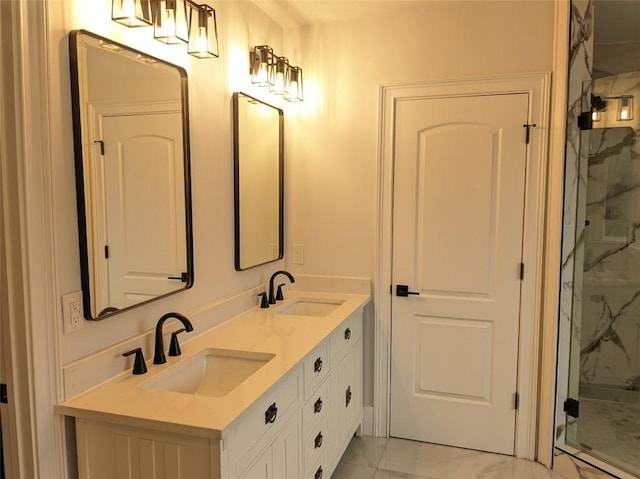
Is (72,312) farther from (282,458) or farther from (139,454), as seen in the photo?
(282,458)

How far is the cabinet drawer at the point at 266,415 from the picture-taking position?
1516mm

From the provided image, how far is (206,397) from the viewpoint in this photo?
156 centimetres

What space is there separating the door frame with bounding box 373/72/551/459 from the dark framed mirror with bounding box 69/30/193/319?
1.32 meters

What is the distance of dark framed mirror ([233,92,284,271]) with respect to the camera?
8.43 feet

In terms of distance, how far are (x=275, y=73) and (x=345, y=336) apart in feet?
4.92

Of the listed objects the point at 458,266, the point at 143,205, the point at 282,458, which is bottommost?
the point at 282,458

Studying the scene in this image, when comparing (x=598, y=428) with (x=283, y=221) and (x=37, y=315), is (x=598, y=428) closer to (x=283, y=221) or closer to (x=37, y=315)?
(x=283, y=221)

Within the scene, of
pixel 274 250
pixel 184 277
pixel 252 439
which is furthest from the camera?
pixel 274 250

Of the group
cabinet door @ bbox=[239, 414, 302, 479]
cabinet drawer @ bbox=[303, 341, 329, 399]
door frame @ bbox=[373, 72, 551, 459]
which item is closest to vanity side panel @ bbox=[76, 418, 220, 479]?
cabinet door @ bbox=[239, 414, 302, 479]

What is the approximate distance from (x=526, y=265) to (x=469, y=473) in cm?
120

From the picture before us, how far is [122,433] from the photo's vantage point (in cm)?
148

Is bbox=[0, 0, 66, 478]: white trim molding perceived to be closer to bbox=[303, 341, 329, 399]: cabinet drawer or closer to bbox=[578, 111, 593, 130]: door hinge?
bbox=[303, 341, 329, 399]: cabinet drawer

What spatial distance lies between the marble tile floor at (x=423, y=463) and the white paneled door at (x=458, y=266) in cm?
8

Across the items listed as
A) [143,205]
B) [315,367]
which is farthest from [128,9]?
[315,367]
